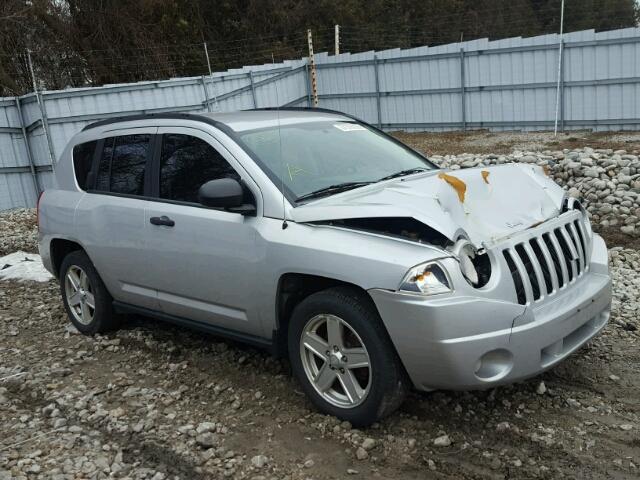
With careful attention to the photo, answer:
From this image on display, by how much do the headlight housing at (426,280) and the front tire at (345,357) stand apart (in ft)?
1.03

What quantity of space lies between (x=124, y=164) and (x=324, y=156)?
68.5 inches

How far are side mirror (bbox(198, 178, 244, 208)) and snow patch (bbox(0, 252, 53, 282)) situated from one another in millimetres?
4888

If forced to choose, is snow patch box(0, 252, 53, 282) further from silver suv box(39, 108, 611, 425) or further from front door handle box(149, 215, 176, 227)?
front door handle box(149, 215, 176, 227)

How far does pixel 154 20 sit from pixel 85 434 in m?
26.7

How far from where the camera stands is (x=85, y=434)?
13.5ft

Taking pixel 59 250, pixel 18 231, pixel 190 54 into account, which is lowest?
pixel 18 231

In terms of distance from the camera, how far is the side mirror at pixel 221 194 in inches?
160

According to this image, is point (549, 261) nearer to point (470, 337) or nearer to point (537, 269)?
point (537, 269)

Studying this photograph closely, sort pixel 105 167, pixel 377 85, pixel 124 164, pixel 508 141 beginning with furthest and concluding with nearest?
pixel 377 85 < pixel 508 141 < pixel 105 167 < pixel 124 164

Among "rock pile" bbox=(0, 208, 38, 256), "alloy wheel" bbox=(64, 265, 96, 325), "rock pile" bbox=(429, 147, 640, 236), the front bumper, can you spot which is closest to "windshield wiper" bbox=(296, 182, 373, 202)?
the front bumper

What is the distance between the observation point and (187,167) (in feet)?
15.6

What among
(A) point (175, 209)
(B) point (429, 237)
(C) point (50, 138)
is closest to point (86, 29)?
(C) point (50, 138)

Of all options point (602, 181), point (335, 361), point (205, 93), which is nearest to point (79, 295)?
point (335, 361)

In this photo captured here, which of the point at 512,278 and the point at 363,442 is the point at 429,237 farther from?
the point at 363,442
